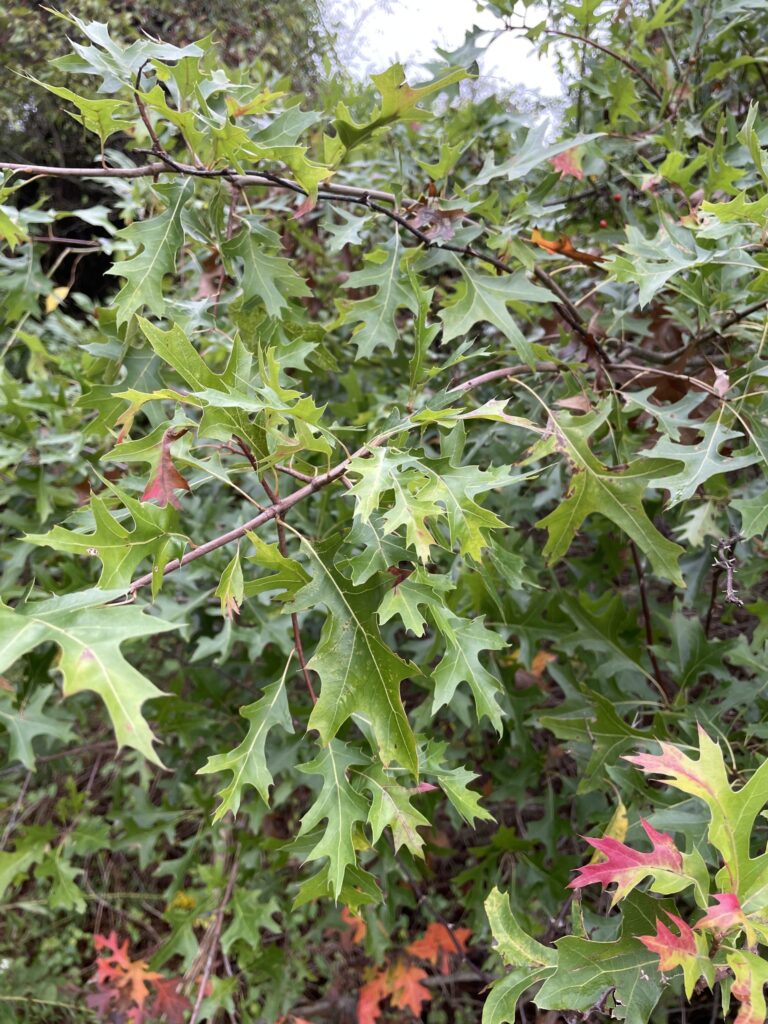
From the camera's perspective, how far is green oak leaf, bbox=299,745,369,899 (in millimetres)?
946

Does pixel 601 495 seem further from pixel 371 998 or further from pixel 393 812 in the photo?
pixel 371 998

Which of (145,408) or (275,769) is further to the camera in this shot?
(275,769)

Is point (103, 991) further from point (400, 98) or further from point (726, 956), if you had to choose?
point (400, 98)

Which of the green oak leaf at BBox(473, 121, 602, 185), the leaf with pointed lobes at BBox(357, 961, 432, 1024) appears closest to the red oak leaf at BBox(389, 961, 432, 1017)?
the leaf with pointed lobes at BBox(357, 961, 432, 1024)

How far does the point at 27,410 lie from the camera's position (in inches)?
74.7

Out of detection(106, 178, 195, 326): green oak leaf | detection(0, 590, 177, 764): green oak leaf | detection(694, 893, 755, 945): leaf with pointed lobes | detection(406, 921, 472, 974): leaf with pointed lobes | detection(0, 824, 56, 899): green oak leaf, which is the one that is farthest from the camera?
detection(406, 921, 472, 974): leaf with pointed lobes

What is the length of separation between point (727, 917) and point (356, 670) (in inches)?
19.0

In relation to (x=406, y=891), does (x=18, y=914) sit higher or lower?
lower

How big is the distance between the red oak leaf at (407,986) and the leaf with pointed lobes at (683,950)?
5.61ft

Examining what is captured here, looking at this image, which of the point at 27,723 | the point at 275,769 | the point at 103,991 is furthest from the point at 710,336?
the point at 103,991

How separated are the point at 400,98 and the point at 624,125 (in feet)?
3.72

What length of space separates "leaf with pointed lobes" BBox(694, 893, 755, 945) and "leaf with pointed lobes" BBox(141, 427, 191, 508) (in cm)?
78

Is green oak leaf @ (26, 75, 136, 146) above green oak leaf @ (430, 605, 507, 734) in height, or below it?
above

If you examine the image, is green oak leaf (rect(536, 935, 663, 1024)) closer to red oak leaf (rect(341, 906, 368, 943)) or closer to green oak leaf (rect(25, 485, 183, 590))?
green oak leaf (rect(25, 485, 183, 590))
